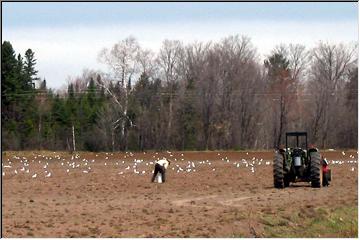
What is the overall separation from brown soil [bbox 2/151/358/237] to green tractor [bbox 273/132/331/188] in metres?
0.38

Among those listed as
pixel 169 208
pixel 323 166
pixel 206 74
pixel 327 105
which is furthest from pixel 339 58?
pixel 169 208

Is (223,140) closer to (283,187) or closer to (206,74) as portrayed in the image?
(206,74)

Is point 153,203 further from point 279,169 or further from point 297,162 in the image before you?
point 297,162

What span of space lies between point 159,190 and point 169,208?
5.72m

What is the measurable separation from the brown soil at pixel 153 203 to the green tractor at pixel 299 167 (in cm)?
38

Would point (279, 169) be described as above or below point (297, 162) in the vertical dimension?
below

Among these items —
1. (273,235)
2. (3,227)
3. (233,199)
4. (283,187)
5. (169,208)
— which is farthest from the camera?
(283,187)

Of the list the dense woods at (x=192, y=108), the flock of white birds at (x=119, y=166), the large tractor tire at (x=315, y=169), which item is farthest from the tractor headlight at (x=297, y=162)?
the dense woods at (x=192, y=108)

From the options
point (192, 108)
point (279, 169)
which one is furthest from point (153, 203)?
point (192, 108)

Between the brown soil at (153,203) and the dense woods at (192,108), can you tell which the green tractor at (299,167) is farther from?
the dense woods at (192,108)

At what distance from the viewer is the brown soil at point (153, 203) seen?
51.7ft

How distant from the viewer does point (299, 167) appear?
2462cm

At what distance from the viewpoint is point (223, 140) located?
7119cm

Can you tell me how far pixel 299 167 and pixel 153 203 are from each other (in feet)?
19.1
